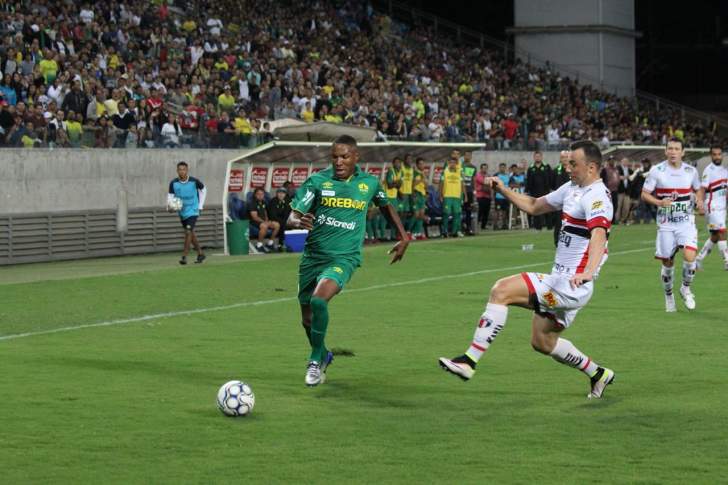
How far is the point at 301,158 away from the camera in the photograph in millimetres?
A: 32312

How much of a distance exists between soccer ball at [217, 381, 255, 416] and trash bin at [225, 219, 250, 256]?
19.4m

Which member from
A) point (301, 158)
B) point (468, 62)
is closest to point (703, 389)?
point (301, 158)

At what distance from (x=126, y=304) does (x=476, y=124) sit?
28424 millimetres

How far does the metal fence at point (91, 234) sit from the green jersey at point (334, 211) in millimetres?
16118

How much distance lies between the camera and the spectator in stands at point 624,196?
43312 mm

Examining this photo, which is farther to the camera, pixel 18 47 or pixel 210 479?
pixel 18 47

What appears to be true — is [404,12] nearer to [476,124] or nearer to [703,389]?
[476,124]

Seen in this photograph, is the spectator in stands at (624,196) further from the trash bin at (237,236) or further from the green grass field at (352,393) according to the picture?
the green grass field at (352,393)

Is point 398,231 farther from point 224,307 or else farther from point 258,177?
point 258,177

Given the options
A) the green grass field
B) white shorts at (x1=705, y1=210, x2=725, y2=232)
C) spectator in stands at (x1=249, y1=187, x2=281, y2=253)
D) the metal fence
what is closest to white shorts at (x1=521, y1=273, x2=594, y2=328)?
the green grass field

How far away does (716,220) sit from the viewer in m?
22.6

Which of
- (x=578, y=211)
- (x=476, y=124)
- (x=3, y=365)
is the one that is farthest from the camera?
(x=476, y=124)

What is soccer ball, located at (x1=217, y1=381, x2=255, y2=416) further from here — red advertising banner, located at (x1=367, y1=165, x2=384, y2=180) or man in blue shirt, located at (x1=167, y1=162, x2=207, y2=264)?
red advertising banner, located at (x1=367, y1=165, x2=384, y2=180)

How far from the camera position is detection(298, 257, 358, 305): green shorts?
A: 11.7m
